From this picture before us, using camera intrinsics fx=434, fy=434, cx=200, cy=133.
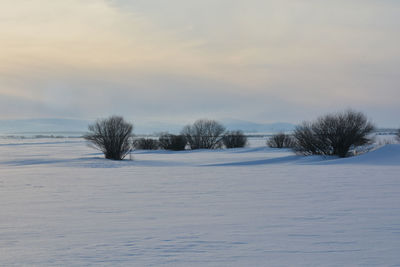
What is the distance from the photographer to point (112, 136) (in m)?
32.6

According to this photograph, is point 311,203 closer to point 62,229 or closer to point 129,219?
point 129,219

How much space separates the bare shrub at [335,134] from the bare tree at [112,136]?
12.9 meters

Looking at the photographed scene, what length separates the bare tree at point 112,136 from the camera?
107ft

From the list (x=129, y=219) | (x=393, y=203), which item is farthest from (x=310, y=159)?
(x=129, y=219)

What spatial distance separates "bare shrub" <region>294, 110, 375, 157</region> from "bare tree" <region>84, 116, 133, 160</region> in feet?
42.3

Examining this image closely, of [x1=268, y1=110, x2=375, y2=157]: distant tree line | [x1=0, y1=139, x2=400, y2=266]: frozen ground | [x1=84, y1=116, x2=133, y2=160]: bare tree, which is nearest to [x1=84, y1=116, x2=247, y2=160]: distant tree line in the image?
[x1=84, y1=116, x2=133, y2=160]: bare tree

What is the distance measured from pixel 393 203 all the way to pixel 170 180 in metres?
8.23

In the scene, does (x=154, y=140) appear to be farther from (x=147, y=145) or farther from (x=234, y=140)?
(x=234, y=140)

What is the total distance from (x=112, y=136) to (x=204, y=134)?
90.8 feet

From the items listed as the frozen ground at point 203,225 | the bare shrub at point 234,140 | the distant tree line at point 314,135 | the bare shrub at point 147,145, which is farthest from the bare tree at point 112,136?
the bare shrub at point 234,140

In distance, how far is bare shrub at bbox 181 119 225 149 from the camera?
5753cm

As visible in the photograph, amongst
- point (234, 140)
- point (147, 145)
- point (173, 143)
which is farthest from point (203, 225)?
point (234, 140)

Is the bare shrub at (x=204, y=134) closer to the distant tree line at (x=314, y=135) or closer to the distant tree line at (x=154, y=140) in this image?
the distant tree line at (x=154, y=140)

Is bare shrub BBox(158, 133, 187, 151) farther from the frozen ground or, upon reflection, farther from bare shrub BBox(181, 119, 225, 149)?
the frozen ground
